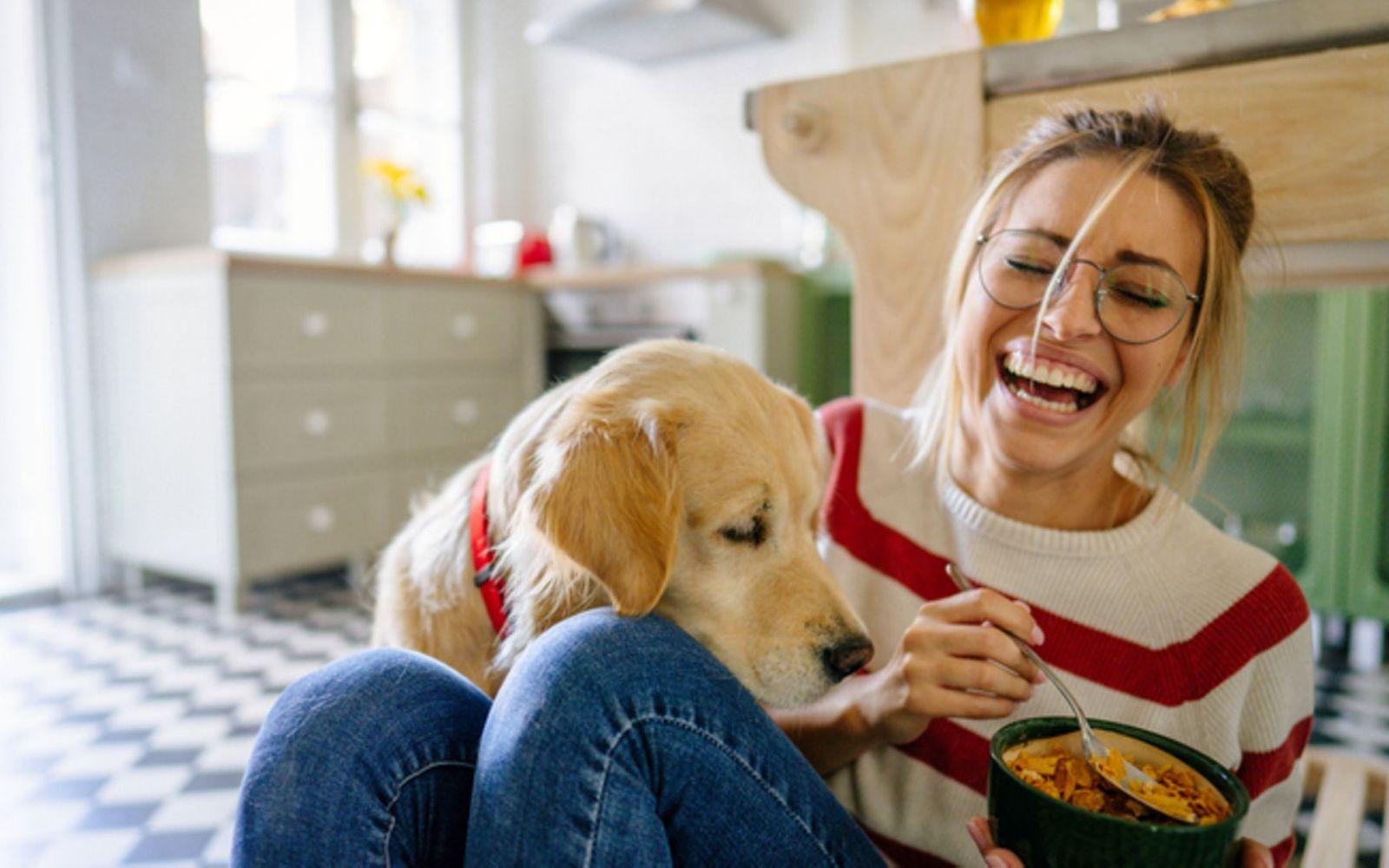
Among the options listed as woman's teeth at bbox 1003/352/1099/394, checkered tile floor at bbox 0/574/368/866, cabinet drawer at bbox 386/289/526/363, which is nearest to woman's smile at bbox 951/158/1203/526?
woman's teeth at bbox 1003/352/1099/394

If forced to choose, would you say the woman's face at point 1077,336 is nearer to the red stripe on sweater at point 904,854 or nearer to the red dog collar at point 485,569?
the red stripe on sweater at point 904,854

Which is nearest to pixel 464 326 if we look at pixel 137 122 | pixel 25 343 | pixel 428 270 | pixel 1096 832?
pixel 428 270

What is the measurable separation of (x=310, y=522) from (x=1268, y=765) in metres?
2.84

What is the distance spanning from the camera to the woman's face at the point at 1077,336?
0.90 meters

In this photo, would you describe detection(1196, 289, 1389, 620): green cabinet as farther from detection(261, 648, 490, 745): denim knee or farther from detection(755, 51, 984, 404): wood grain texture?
detection(261, 648, 490, 745): denim knee

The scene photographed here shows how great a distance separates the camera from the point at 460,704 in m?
0.85

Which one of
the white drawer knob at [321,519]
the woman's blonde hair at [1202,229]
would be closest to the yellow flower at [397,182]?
the white drawer knob at [321,519]

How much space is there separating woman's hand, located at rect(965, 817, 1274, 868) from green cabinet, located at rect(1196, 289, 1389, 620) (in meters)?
1.98

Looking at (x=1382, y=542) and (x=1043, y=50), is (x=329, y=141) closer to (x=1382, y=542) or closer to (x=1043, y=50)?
→ (x=1043, y=50)

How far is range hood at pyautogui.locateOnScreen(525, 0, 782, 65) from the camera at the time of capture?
3875 mm

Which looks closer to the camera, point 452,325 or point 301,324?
point 301,324

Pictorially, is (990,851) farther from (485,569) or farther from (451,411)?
(451,411)

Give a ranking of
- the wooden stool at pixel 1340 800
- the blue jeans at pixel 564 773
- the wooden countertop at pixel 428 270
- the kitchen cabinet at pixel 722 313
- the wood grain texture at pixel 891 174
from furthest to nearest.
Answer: the kitchen cabinet at pixel 722 313, the wooden countertop at pixel 428 270, the wooden stool at pixel 1340 800, the wood grain texture at pixel 891 174, the blue jeans at pixel 564 773

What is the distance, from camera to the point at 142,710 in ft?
7.13
